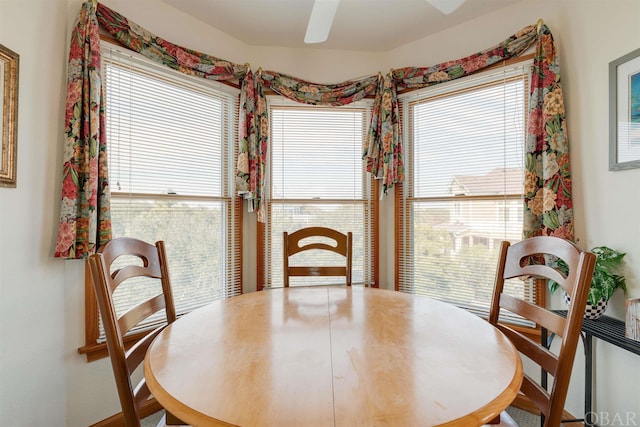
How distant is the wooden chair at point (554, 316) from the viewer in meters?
0.94

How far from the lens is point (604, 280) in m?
1.48

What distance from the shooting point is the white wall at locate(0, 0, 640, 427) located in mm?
1430

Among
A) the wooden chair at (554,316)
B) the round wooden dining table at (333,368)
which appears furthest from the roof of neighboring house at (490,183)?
the round wooden dining table at (333,368)

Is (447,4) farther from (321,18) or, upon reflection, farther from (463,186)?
(463,186)

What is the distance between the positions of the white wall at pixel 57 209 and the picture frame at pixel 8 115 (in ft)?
0.16

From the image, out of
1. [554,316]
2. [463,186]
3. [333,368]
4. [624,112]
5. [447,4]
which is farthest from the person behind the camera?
[463,186]

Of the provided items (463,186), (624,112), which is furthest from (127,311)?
(624,112)

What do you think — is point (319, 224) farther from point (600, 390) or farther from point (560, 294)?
point (600, 390)

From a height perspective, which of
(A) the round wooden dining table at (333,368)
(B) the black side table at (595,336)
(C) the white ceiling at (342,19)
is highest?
(C) the white ceiling at (342,19)

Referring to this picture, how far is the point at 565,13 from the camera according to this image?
190 cm

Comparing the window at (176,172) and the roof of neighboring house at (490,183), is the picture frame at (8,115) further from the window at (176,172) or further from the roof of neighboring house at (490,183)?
the roof of neighboring house at (490,183)

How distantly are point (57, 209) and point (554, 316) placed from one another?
7.52ft

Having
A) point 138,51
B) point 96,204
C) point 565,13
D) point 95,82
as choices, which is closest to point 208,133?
point 138,51

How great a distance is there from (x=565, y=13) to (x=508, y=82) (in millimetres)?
450
